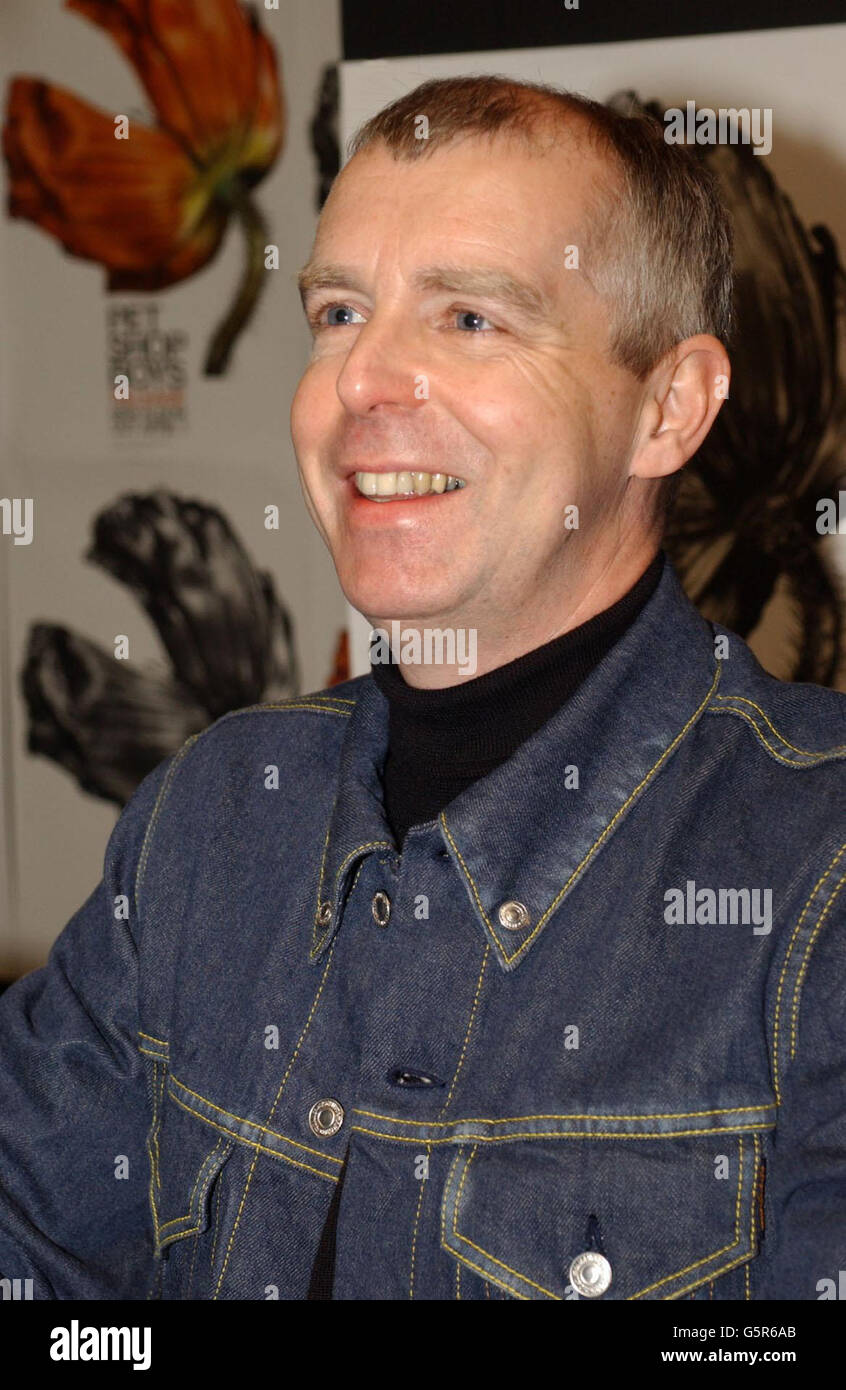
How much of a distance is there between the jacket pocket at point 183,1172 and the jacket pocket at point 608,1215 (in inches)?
8.3

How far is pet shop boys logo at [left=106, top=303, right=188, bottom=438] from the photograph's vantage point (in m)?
2.39

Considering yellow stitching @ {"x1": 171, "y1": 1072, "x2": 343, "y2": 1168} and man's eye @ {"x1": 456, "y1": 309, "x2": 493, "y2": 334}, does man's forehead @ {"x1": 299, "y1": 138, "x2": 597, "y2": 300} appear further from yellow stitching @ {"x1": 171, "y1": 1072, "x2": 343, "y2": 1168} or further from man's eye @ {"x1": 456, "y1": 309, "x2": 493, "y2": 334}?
yellow stitching @ {"x1": 171, "y1": 1072, "x2": 343, "y2": 1168}

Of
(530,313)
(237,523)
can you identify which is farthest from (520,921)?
(237,523)

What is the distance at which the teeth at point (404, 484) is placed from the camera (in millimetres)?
1170

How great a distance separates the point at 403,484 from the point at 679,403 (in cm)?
23

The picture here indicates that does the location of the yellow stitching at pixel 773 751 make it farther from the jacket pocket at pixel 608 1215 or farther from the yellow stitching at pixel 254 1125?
the yellow stitching at pixel 254 1125

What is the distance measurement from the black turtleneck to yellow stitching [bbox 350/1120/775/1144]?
24cm

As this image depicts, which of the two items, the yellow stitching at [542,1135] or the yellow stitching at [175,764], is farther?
the yellow stitching at [175,764]

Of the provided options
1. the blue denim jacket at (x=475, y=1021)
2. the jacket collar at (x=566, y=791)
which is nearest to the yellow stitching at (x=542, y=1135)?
the blue denim jacket at (x=475, y=1021)

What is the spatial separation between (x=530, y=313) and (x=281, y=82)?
4.36 feet

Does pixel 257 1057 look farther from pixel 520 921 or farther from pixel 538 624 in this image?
pixel 538 624

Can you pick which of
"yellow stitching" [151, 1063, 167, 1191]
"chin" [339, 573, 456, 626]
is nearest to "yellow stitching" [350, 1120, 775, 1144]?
"yellow stitching" [151, 1063, 167, 1191]
